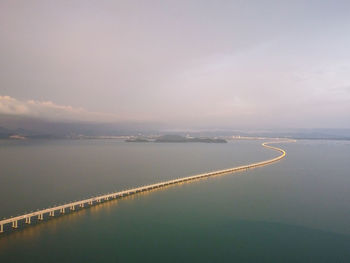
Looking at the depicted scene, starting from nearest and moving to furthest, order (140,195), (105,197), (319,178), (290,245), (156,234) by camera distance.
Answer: (290,245) → (156,234) → (105,197) → (140,195) → (319,178)

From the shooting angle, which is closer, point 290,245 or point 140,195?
point 290,245

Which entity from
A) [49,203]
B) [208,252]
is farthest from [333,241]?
[49,203]

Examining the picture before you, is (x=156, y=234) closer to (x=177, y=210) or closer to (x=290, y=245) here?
(x=177, y=210)

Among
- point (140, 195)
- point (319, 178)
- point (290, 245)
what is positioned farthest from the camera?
point (319, 178)

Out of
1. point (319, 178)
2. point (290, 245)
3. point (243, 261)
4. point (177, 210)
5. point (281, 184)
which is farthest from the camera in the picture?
point (319, 178)

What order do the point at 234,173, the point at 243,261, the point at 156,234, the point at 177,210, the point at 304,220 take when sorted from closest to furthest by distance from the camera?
the point at 243,261 < the point at 156,234 < the point at 304,220 < the point at 177,210 < the point at 234,173

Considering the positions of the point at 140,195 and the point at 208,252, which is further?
the point at 140,195

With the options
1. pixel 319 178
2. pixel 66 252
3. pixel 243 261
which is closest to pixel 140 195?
pixel 66 252

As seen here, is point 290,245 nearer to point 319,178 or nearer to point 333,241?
point 333,241
